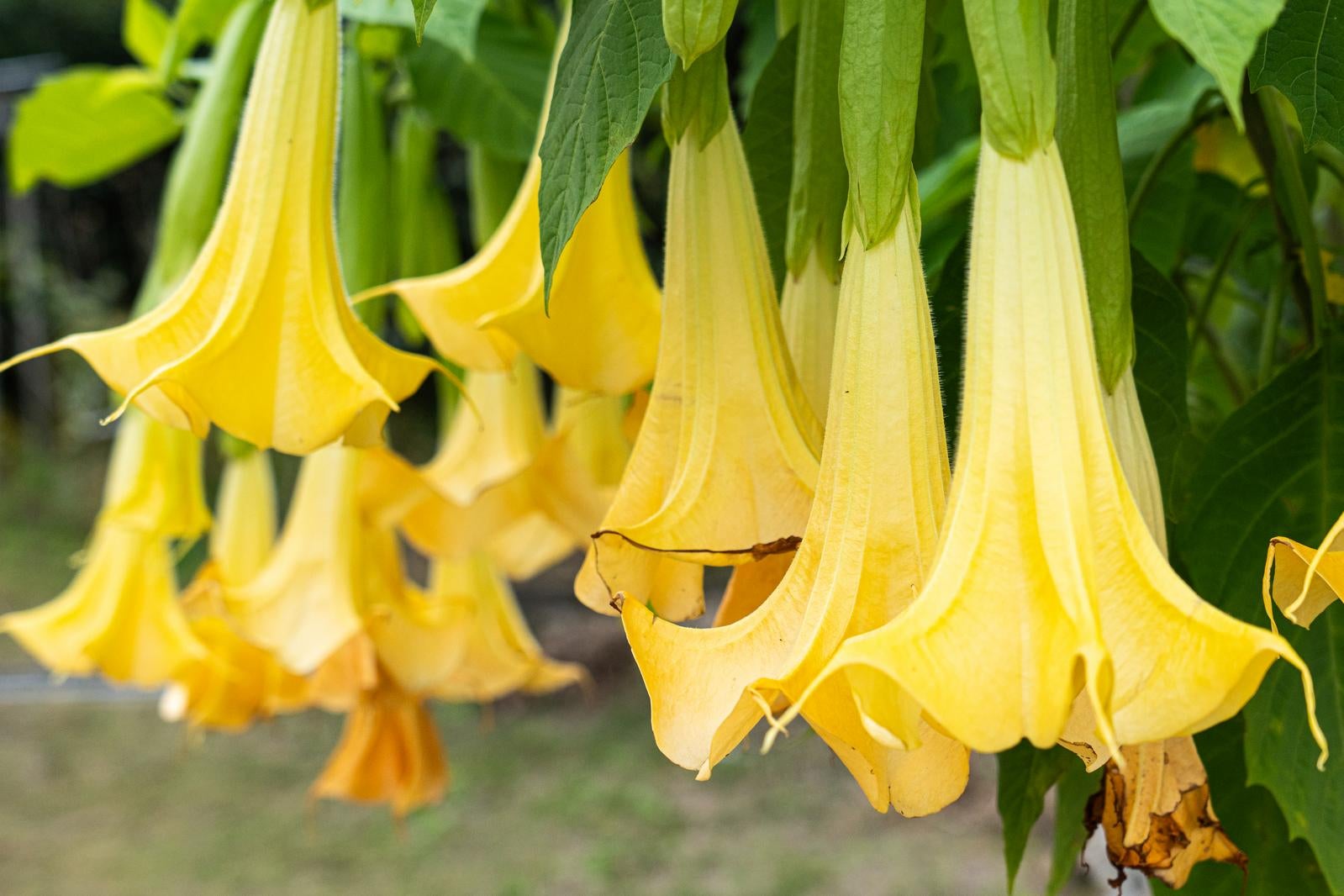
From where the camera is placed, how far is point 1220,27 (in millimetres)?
263

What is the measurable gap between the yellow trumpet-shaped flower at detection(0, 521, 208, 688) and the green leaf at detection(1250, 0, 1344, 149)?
0.80 m

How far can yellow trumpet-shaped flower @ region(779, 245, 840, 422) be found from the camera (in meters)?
0.44

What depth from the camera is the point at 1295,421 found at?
0.53m

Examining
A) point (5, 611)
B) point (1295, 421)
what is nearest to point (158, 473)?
point (1295, 421)

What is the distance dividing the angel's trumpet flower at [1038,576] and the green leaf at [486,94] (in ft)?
1.67

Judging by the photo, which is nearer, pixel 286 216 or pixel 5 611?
pixel 286 216

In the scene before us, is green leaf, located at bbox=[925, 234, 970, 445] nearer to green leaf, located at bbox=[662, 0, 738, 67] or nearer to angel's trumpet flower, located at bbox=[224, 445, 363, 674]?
green leaf, located at bbox=[662, 0, 738, 67]

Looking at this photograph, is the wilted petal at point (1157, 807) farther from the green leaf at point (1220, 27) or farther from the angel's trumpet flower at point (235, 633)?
the angel's trumpet flower at point (235, 633)

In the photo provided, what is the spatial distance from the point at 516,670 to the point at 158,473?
1.04 feet

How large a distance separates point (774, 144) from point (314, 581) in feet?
1.53

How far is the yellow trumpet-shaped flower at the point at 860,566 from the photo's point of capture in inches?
12.6

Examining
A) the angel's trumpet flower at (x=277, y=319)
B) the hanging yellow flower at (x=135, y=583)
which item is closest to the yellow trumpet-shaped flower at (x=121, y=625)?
the hanging yellow flower at (x=135, y=583)

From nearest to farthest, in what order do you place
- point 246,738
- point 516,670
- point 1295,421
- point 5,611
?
point 1295,421 → point 516,670 → point 246,738 → point 5,611

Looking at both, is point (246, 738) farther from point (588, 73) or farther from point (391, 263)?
point (588, 73)
